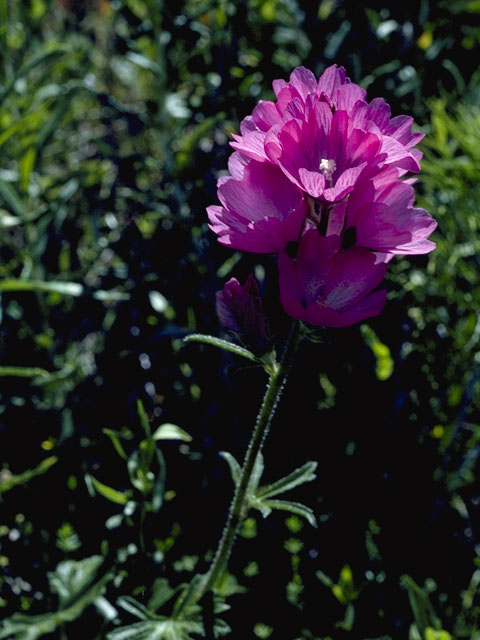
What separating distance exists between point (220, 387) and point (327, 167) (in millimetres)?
835

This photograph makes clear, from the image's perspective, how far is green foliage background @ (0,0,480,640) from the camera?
1.21m

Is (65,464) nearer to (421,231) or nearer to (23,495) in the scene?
(23,495)

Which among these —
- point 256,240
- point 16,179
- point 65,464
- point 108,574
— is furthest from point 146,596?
→ point 16,179

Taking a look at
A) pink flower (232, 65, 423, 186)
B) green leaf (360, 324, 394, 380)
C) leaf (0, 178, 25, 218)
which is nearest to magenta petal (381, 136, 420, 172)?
pink flower (232, 65, 423, 186)

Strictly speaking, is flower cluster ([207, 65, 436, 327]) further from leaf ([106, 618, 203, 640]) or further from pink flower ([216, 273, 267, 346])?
leaf ([106, 618, 203, 640])

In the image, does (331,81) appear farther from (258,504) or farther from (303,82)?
(258,504)

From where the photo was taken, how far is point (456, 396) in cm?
132

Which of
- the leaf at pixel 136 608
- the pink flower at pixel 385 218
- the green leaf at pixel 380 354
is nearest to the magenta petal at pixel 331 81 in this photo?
the pink flower at pixel 385 218

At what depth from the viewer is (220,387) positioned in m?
1.44

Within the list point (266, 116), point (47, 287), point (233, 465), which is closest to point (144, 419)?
point (233, 465)

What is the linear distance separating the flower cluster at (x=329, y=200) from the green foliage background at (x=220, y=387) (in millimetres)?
472

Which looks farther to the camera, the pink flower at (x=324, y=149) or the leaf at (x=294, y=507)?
the leaf at (x=294, y=507)

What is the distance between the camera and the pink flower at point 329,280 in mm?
673

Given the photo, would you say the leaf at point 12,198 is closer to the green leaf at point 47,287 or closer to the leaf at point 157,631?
the green leaf at point 47,287
